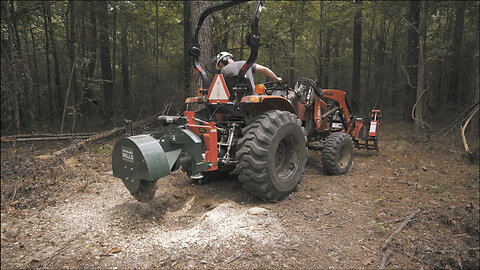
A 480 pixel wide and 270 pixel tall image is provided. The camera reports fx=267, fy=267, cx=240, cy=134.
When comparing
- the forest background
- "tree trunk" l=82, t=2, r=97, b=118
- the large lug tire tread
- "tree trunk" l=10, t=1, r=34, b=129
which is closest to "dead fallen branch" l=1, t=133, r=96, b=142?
the forest background

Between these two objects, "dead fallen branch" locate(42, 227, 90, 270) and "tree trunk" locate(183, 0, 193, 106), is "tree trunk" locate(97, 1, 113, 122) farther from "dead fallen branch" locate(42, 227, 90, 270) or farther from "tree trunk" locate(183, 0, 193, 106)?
"dead fallen branch" locate(42, 227, 90, 270)

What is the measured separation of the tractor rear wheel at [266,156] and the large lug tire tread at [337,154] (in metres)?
1.30

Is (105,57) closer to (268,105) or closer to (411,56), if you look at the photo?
(268,105)

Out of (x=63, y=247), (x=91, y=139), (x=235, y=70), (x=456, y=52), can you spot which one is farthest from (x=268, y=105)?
(x=456, y=52)

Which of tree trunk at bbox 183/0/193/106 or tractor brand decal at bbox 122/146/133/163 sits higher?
tree trunk at bbox 183/0/193/106

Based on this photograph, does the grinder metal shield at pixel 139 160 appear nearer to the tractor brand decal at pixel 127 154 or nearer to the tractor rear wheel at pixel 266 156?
the tractor brand decal at pixel 127 154

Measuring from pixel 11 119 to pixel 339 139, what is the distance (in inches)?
317

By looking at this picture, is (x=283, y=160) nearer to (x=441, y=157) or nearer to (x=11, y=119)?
(x=441, y=157)

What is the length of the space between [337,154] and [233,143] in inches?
91.2

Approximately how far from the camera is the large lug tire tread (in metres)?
5.00

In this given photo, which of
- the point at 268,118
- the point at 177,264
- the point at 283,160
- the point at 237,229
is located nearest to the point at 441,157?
the point at 283,160

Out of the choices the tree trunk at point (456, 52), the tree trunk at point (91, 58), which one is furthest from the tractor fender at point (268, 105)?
the tree trunk at point (456, 52)

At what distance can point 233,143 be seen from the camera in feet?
12.3

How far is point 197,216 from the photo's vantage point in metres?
3.24
